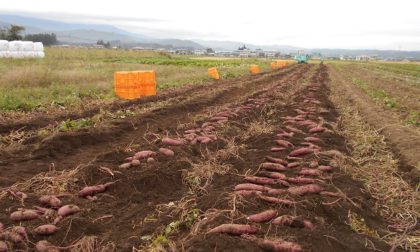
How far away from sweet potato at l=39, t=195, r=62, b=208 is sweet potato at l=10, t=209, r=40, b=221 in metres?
0.33

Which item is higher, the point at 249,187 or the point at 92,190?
the point at 249,187

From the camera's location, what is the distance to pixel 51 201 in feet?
16.6

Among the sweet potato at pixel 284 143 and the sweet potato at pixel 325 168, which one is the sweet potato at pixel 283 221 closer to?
the sweet potato at pixel 325 168

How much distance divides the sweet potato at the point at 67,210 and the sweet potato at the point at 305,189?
264 cm

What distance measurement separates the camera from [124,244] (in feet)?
13.4

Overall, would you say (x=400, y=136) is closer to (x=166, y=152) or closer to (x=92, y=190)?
(x=166, y=152)

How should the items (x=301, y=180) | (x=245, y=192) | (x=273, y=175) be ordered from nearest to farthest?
(x=245, y=192) < (x=301, y=180) < (x=273, y=175)

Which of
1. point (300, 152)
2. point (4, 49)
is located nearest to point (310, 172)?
point (300, 152)

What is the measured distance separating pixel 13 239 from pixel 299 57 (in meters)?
77.1

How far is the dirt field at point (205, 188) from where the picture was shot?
4.16m

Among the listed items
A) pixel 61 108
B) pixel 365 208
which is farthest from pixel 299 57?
pixel 365 208

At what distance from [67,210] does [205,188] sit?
185 cm

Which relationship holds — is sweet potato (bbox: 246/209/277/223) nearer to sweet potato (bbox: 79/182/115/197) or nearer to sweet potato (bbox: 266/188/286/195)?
sweet potato (bbox: 266/188/286/195)

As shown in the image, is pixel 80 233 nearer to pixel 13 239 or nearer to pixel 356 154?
pixel 13 239
